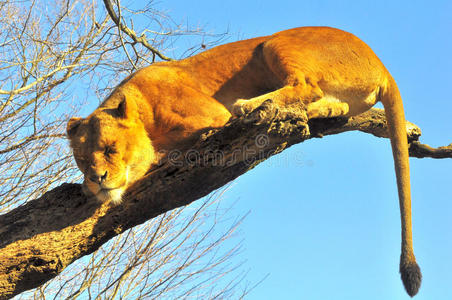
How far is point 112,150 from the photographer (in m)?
3.80

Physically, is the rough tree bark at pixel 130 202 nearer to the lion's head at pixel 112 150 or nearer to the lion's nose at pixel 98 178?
the lion's head at pixel 112 150

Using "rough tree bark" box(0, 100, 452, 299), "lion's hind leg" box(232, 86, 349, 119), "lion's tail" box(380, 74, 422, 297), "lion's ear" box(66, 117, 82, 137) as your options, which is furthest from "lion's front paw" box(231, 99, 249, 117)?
"lion's tail" box(380, 74, 422, 297)

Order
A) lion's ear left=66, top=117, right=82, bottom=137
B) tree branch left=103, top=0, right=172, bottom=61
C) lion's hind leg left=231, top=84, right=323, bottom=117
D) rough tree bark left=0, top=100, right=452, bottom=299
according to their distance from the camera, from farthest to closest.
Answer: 1. tree branch left=103, top=0, right=172, bottom=61
2. lion's ear left=66, top=117, right=82, bottom=137
3. lion's hind leg left=231, top=84, right=323, bottom=117
4. rough tree bark left=0, top=100, right=452, bottom=299

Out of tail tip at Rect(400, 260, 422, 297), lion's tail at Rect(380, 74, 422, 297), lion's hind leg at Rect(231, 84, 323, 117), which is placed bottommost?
tail tip at Rect(400, 260, 422, 297)

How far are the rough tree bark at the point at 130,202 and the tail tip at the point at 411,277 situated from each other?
151 cm

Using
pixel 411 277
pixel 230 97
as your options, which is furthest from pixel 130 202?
pixel 411 277

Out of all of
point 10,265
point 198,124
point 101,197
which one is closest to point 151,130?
point 198,124

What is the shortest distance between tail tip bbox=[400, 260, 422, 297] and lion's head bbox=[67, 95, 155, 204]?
2454 millimetres

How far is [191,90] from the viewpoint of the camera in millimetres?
4160

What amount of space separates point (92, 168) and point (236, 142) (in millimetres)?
1206

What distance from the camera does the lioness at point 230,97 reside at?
386cm

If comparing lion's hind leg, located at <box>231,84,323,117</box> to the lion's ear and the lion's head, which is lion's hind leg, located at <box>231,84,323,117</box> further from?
the lion's ear

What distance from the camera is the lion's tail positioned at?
3.95 m

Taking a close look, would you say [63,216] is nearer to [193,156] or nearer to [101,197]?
[101,197]
